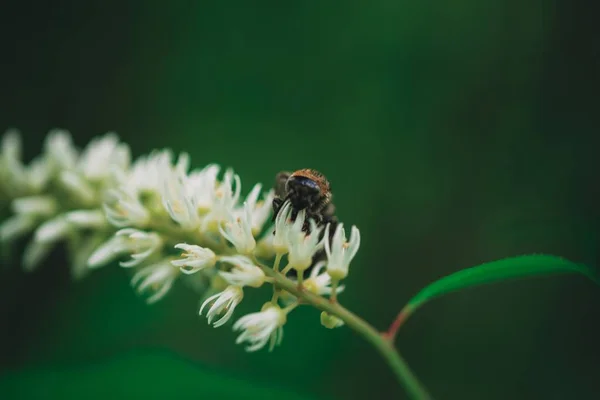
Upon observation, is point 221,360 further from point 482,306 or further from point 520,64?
point 520,64

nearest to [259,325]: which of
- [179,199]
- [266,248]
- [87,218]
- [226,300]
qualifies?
[226,300]

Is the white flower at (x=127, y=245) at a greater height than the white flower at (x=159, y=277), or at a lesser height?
greater

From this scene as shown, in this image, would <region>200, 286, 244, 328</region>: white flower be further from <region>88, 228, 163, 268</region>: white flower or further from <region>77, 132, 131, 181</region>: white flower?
<region>77, 132, 131, 181</region>: white flower

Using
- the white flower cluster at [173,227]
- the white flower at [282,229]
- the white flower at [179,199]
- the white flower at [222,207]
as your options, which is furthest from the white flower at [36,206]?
the white flower at [282,229]

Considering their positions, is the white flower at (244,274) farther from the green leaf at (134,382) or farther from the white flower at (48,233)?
the white flower at (48,233)

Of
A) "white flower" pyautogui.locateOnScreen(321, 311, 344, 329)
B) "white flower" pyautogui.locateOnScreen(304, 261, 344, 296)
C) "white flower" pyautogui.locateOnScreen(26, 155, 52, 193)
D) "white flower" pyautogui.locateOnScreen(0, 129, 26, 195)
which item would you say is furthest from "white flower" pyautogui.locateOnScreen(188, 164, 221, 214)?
"white flower" pyautogui.locateOnScreen(0, 129, 26, 195)

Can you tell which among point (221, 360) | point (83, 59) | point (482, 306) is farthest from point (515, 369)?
point (83, 59)
